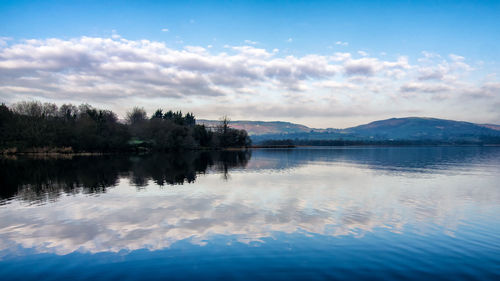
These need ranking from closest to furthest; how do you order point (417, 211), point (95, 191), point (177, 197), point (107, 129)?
point (417, 211), point (177, 197), point (95, 191), point (107, 129)

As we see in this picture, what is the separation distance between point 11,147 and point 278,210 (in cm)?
9409

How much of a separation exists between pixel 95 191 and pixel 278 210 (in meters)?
16.2

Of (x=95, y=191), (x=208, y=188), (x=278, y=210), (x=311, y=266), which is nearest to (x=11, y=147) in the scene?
(x=95, y=191)

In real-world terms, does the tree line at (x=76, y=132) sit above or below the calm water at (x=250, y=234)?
above

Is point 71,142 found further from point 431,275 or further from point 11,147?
point 431,275

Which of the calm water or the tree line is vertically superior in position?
the tree line

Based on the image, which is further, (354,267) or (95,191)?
(95,191)

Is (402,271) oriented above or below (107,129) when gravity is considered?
below

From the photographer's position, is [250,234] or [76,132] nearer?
[250,234]

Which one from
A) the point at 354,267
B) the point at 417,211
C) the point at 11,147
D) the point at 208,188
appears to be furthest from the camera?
the point at 11,147

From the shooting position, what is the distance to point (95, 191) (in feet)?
82.0

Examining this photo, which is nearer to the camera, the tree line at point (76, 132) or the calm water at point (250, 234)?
the calm water at point (250, 234)

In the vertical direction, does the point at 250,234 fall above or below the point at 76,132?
below

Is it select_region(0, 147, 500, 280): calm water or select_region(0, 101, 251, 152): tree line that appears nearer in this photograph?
select_region(0, 147, 500, 280): calm water
